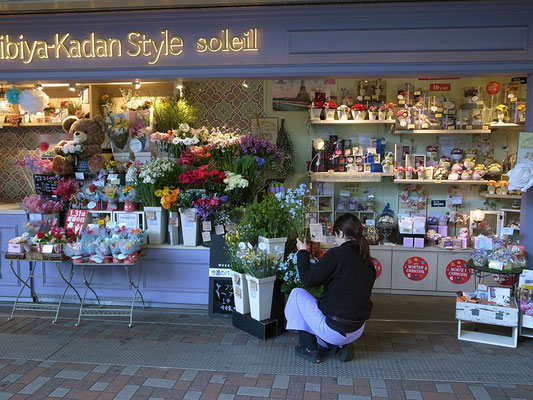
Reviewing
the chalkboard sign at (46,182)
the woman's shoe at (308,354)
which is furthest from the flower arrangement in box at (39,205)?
the woman's shoe at (308,354)

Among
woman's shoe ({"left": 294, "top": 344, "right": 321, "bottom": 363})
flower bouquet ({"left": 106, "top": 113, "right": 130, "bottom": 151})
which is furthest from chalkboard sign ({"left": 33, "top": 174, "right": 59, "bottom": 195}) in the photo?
woman's shoe ({"left": 294, "top": 344, "right": 321, "bottom": 363})

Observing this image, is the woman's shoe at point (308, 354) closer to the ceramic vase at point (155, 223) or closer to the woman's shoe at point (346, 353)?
the woman's shoe at point (346, 353)

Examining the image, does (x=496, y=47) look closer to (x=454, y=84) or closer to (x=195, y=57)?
(x=454, y=84)

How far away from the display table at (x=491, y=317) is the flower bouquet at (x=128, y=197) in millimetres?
3538

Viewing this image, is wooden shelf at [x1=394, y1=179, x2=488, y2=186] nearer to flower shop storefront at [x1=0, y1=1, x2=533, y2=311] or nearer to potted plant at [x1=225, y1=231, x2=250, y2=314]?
flower shop storefront at [x1=0, y1=1, x2=533, y2=311]

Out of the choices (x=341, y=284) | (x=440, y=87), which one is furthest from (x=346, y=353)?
(x=440, y=87)

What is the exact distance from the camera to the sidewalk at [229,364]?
11.5 ft

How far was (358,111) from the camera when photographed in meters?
6.29

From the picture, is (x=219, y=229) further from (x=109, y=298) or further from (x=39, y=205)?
(x=39, y=205)

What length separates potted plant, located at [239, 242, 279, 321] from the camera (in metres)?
4.27

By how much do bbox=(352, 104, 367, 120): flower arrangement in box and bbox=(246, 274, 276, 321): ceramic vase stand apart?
292 cm

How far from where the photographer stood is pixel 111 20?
4699mm

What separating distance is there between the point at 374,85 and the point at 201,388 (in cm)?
467

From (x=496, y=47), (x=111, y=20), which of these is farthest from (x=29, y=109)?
(x=496, y=47)
